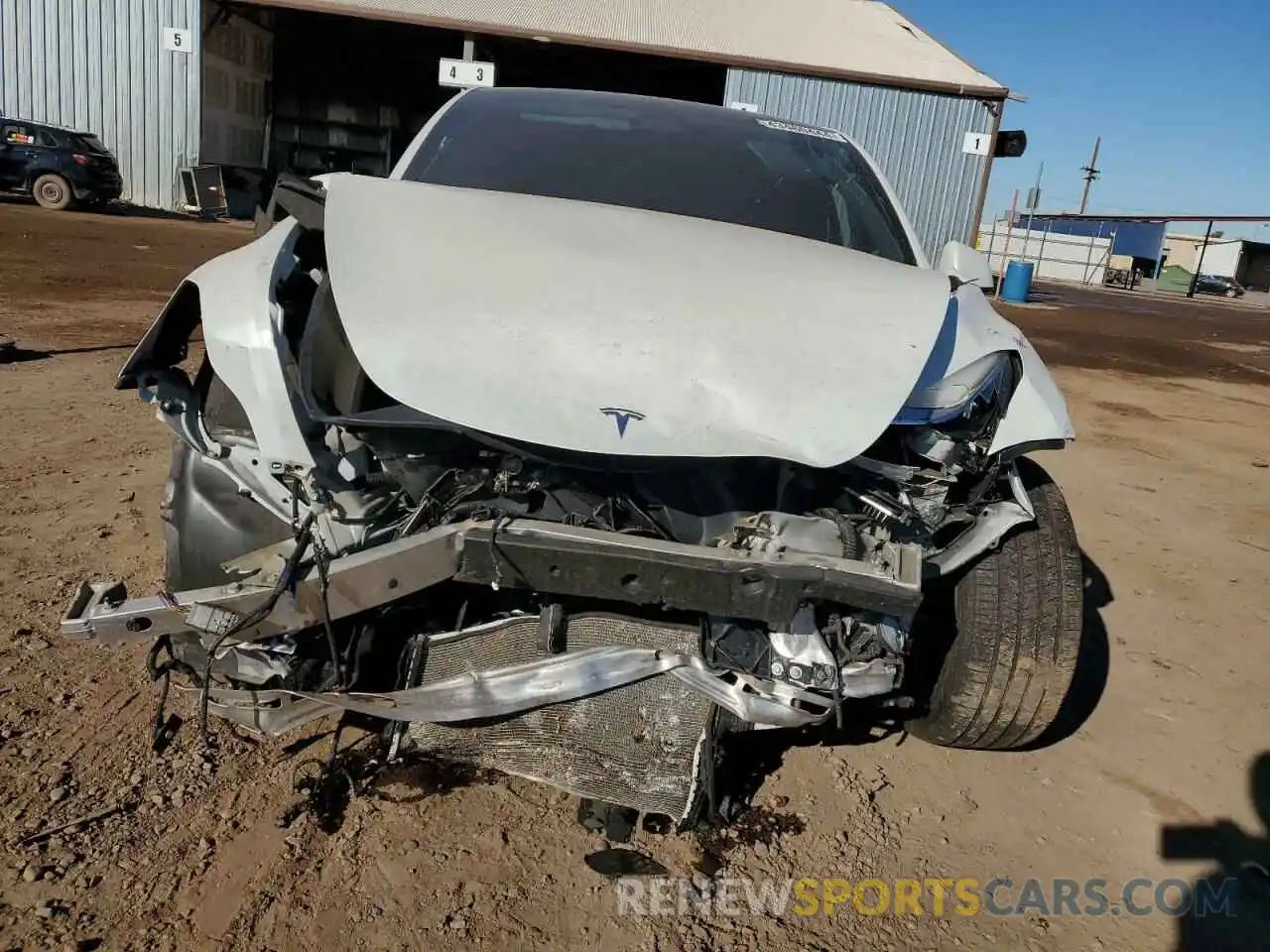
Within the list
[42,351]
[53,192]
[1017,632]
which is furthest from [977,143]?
[1017,632]

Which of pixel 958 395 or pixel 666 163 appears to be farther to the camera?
pixel 666 163

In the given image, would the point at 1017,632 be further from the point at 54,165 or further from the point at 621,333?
the point at 54,165

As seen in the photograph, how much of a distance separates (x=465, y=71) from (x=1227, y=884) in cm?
1981

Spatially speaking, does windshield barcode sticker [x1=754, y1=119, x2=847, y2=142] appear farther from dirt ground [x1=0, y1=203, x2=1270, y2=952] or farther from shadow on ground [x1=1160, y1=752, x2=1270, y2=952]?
shadow on ground [x1=1160, y1=752, x2=1270, y2=952]

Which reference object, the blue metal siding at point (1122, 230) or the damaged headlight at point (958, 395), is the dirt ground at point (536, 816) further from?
the blue metal siding at point (1122, 230)

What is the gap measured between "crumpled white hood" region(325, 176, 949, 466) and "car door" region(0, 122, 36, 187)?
58.6ft

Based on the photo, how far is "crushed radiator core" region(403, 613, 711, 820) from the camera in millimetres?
2340

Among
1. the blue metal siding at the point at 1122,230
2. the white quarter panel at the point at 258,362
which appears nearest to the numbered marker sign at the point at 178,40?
the white quarter panel at the point at 258,362

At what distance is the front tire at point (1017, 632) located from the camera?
99.3 inches

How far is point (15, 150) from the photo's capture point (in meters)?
16.5

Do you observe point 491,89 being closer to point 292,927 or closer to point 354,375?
point 354,375

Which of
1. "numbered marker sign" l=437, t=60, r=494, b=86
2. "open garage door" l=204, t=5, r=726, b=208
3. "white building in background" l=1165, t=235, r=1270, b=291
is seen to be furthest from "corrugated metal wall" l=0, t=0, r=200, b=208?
"white building in background" l=1165, t=235, r=1270, b=291

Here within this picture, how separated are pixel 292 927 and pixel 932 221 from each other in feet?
66.0

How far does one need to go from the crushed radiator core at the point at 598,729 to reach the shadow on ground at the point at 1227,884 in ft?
4.07
